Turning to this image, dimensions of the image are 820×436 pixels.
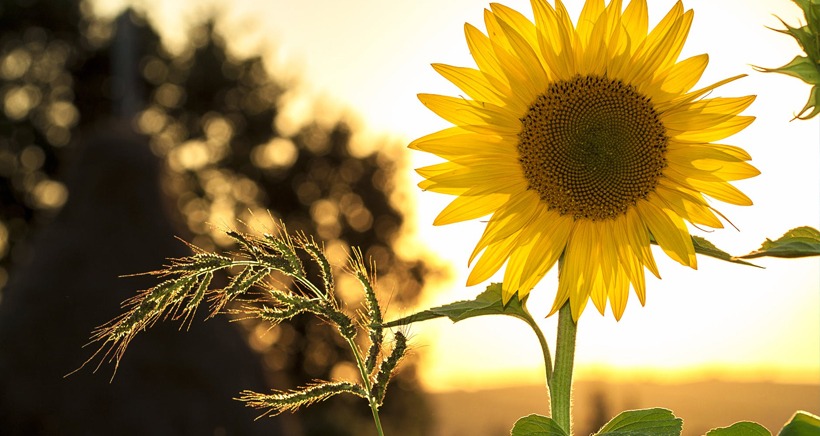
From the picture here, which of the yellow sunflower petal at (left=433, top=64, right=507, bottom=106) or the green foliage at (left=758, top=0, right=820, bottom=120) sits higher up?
the green foliage at (left=758, top=0, right=820, bottom=120)

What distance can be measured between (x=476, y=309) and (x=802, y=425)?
1.82 ft

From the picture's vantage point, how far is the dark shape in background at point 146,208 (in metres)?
10.5

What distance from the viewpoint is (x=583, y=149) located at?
2135mm

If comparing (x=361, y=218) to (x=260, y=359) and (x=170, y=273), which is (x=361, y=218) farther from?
(x=170, y=273)

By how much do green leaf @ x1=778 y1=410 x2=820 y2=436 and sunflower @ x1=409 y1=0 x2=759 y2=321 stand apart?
1.07ft

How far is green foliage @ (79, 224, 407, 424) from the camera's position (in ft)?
4.83

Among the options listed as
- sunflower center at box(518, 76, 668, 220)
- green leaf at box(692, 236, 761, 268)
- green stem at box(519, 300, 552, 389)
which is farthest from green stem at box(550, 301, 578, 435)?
sunflower center at box(518, 76, 668, 220)

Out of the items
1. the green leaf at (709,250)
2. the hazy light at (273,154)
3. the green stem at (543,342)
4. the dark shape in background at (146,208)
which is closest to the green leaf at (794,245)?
the green leaf at (709,250)

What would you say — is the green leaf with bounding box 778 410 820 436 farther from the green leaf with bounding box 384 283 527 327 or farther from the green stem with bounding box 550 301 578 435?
the green leaf with bounding box 384 283 527 327

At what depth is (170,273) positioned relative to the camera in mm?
1558

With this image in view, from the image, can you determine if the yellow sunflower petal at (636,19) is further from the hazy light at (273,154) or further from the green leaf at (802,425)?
the hazy light at (273,154)

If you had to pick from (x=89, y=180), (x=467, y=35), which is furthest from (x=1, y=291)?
(x=467, y=35)

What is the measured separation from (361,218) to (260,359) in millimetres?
12502

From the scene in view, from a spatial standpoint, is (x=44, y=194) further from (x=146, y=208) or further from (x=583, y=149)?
(x=583, y=149)
